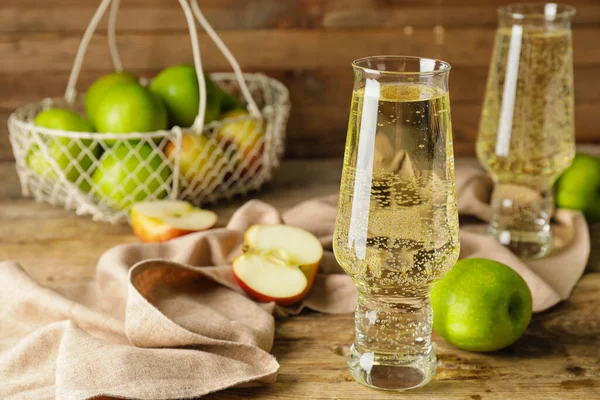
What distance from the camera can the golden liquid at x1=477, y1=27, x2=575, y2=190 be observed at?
108cm

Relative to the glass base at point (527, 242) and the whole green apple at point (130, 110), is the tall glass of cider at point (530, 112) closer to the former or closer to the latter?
the glass base at point (527, 242)

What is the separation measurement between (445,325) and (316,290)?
213 mm

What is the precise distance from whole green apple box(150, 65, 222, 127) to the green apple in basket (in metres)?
0.14

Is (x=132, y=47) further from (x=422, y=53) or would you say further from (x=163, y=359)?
(x=163, y=359)

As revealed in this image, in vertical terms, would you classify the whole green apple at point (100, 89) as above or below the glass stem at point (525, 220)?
above

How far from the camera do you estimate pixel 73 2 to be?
152 cm

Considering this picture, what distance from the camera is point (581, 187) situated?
127cm

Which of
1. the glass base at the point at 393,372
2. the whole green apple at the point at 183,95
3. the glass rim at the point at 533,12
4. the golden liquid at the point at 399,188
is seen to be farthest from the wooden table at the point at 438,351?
the glass rim at the point at 533,12

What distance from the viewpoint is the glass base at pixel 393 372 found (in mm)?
804

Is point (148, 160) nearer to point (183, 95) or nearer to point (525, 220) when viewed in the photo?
point (183, 95)

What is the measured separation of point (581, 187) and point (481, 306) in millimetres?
523

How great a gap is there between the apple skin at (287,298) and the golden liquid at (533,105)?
1.11 ft

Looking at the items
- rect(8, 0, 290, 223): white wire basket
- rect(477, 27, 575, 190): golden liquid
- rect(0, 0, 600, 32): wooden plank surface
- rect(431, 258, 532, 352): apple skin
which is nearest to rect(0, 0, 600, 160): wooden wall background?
rect(0, 0, 600, 32): wooden plank surface

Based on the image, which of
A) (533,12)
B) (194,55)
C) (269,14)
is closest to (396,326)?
(533,12)
